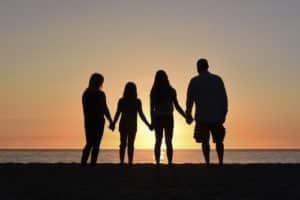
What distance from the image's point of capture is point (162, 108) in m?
17.5

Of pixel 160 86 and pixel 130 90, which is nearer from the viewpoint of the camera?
pixel 160 86

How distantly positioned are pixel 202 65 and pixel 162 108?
133 cm

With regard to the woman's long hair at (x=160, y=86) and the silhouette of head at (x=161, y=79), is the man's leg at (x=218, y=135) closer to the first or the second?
the woman's long hair at (x=160, y=86)

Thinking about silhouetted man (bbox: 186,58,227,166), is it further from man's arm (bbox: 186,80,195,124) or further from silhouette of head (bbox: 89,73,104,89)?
silhouette of head (bbox: 89,73,104,89)

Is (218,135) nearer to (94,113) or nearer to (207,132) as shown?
(207,132)
